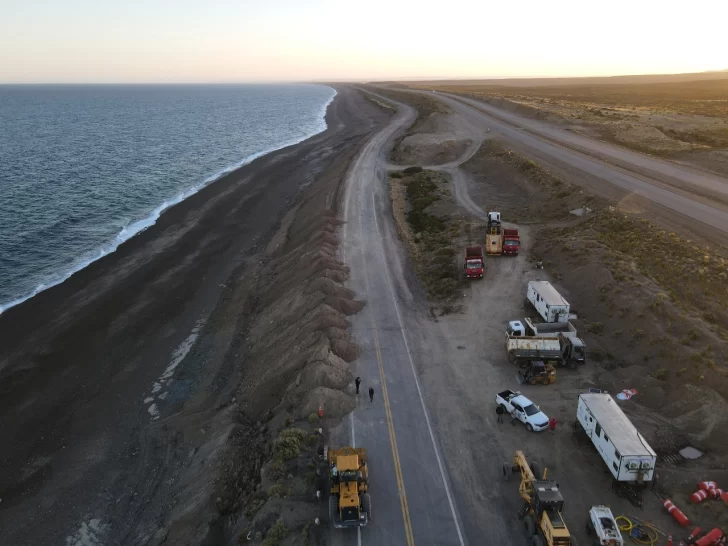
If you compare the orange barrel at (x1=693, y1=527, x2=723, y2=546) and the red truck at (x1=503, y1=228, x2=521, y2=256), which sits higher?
the red truck at (x1=503, y1=228, x2=521, y2=256)

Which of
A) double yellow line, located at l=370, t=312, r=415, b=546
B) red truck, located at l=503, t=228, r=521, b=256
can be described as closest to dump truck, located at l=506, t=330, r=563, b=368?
double yellow line, located at l=370, t=312, r=415, b=546

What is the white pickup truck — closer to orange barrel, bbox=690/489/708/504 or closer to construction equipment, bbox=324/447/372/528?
orange barrel, bbox=690/489/708/504

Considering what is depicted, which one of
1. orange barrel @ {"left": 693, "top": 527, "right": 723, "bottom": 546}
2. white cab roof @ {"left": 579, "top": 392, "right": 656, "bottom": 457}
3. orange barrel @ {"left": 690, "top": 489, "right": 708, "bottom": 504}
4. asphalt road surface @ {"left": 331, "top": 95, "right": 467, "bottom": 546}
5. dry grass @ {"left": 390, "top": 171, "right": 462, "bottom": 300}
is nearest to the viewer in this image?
orange barrel @ {"left": 693, "top": 527, "right": 723, "bottom": 546}

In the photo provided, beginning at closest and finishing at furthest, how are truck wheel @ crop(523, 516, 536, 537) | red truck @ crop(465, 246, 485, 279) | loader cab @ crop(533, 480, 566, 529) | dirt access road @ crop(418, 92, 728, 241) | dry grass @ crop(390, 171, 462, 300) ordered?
loader cab @ crop(533, 480, 566, 529) → truck wheel @ crop(523, 516, 536, 537) → red truck @ crop(465, 246, 485, 279) → dry grass @ crop(390, 171, 462, 300) → dirt access road @ crop(418, 92, 728, 241)

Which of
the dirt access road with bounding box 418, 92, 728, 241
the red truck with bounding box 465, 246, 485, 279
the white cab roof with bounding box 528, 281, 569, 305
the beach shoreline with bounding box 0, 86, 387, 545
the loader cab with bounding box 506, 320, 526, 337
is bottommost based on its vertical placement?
the beach shoreline with bounding box 0, 86, 387, 545

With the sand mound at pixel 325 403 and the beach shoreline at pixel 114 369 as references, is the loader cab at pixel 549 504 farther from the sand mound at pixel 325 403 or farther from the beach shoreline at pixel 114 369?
the beach shoreline at pixel 114 369

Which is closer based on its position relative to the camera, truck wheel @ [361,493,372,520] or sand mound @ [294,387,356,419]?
truck wheel @ [361,493,372,520]

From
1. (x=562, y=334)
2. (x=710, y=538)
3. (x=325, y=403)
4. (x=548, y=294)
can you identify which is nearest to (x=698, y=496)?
(x=710, y=538)
